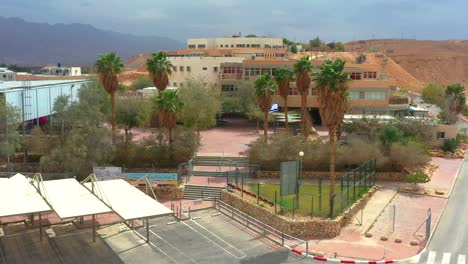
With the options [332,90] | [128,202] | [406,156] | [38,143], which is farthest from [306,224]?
[38,143]

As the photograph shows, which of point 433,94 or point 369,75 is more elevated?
point 369,75

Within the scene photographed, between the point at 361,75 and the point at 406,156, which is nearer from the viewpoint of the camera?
the point at 406,156

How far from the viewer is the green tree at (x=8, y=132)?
4416cm

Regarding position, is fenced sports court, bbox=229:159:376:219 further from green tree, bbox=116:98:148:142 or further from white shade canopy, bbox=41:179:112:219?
green tree, bbox=116:98:148:142

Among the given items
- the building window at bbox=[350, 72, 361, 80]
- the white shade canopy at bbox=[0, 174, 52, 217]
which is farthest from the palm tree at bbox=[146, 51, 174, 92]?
the building window at bbox=[350, 72, 361, 80]

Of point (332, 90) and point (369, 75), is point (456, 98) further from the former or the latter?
point (332, 90)

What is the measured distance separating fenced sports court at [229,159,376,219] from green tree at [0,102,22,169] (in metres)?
20.8

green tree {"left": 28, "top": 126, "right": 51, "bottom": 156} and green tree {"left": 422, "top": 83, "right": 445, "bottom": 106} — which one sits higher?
green tree {"left": 422, "top": 83, "right": 445, "bottom": 106}

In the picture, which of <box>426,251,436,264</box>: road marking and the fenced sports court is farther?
the fenced sports court

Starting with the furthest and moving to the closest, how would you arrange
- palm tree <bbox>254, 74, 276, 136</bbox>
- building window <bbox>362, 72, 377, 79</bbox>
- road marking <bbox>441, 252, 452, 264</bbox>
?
building window <bbox>362, 72, 377, 79</bbox>, palm tree <bbox>254, 74, 276, 136</bbox>, road marking <bbox>441, 252, 452, 264</bbox>

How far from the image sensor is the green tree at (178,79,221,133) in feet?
188

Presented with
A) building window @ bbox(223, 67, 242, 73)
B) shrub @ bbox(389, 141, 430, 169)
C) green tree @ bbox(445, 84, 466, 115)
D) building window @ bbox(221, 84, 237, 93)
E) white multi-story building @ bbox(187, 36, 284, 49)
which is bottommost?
shrub @ bbox(389, 141, 430, 169)

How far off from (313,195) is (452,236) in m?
10.7

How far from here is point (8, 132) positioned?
4481 centimetres
